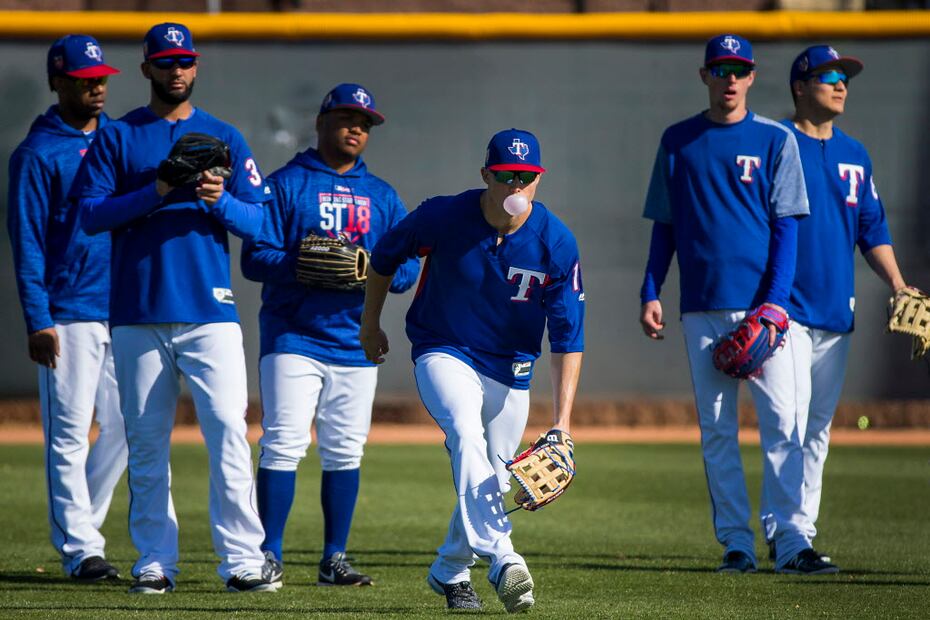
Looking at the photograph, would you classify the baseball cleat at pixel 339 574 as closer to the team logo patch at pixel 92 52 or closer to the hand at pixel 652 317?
the hand at pixel 652 317

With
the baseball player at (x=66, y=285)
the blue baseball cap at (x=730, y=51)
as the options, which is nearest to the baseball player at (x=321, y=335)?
the baseball player at (x=66, y=285)

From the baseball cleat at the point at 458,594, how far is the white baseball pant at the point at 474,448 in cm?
2

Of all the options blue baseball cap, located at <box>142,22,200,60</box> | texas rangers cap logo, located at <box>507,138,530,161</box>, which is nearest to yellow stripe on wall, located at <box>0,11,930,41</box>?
blue baseball cap, located at <box>142,22,200,60</box>

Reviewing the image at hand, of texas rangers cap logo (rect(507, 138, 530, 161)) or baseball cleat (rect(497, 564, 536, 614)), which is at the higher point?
texas rangers cap logo (rect(507, 138, 530, 161))

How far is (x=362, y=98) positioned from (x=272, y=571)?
220 cm

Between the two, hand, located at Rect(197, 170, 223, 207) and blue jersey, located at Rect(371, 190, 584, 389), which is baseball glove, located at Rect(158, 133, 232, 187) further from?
blue jersey, located at Rect(371, 190, 584, 389)

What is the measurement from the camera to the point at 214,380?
6.36m

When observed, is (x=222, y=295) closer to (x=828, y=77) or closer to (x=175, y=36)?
(x=175, y=36)

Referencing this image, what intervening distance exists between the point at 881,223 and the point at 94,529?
4246mm

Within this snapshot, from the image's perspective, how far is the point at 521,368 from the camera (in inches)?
238

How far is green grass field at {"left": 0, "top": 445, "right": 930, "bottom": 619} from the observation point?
6.02 metres

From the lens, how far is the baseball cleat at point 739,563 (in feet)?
23.2

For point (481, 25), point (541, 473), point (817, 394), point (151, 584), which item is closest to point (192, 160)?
point (151, 584)

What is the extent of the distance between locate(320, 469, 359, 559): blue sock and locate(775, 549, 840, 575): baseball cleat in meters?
2.03
